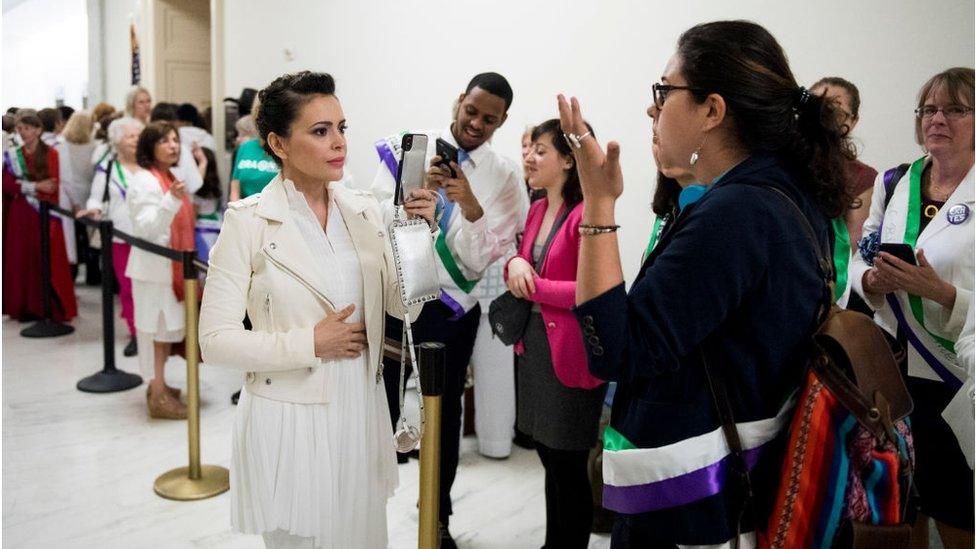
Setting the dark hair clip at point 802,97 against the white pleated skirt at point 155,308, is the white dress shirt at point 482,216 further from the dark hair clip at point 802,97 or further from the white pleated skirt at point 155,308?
the white pleated skirt at point 155,308

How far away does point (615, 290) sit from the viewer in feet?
4.11

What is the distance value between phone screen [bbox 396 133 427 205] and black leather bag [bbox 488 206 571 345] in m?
0.72

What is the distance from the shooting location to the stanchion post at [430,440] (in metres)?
1.68

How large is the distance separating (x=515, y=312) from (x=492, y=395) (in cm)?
128

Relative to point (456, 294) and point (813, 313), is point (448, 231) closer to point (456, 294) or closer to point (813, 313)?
point (456, 294)

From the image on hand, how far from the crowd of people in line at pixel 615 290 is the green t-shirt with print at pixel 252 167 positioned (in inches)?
101

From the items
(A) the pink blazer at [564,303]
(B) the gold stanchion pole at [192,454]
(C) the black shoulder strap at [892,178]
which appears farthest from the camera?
(B) the gold stanchion pole at [192,454]

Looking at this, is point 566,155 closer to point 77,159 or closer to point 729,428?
point 729,428

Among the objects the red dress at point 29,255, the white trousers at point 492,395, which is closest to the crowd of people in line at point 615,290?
the white trousers at point 492,395

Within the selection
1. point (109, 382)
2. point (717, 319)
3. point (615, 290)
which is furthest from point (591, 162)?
point (109, 382)

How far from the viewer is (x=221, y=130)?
7480 millimetres

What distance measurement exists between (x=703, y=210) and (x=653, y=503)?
0.50 meters

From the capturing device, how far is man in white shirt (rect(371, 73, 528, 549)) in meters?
2.75

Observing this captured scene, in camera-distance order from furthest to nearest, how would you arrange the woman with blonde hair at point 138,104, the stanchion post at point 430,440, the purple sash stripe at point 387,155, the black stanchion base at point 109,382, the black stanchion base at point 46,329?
the woman with blonde hair at point 138,104 → the black stanchion base at point 46,329 → the black stanchion base at point 109,382 → the purple sash stripe at point 387,155 → the stanchion post at point 430,440
